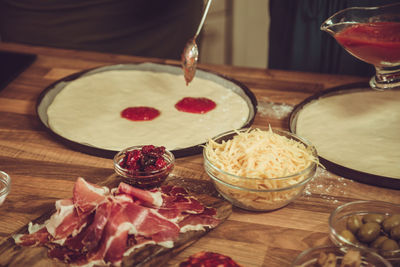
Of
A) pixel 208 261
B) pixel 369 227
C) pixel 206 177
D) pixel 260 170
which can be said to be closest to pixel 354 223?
pixel 369 227

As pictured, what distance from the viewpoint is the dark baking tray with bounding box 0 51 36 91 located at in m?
2.78

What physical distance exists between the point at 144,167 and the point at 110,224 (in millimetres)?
362

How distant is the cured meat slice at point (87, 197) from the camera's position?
1547 mm

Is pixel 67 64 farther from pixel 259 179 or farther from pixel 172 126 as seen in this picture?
pixel 259 179

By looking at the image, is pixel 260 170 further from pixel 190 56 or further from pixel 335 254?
pixel 190 56

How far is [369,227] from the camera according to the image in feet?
4.79

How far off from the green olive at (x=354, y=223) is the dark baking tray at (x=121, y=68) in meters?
0.68

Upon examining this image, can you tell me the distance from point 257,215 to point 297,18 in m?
1.66

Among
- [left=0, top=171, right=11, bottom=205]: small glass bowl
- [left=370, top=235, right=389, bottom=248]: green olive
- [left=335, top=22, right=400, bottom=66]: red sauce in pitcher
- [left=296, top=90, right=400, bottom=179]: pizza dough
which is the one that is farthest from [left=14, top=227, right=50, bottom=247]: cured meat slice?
[left=335, top=22, right=400, bottom=66]: red sauce in pitcher

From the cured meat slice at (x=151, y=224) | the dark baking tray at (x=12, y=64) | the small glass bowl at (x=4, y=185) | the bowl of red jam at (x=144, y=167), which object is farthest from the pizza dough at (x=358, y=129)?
the dark baking tray at (x=12, y=64)

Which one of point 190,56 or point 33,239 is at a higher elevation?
point 190,56

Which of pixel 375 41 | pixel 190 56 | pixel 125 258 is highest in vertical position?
pixel 375 41

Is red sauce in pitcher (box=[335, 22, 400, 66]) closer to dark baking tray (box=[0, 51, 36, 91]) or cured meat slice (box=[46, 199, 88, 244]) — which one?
cured meat slice (box=[46, 199, 88, 244])

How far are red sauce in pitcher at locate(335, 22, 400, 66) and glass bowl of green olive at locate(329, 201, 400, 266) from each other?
26.8 inches
